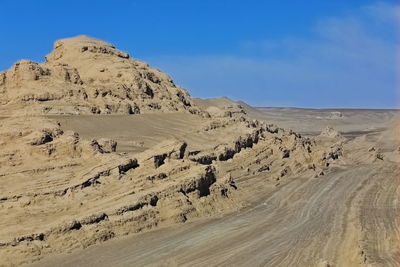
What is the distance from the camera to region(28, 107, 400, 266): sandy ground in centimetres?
1734

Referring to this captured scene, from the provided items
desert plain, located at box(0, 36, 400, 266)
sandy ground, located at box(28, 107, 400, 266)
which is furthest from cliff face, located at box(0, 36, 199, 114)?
sandy ground, located at box(28, 107, 400, 266)

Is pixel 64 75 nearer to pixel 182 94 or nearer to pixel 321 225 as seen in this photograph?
pixel 182 94

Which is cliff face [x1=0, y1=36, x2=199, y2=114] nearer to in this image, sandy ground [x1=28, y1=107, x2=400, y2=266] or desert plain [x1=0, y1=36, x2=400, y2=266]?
desert plain [x1=0, y1=36, x2=400, y2=266]

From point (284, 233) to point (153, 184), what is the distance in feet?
17.7

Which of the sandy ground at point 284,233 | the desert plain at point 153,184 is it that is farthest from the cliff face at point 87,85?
the sandy ground at point 284,233

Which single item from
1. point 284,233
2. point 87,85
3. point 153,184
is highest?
point 87,85

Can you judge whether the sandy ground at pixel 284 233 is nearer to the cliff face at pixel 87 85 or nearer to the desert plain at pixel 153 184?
the desert plain at pixel 153 184

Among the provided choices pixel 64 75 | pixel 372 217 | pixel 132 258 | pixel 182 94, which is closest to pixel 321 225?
pixel 372 217

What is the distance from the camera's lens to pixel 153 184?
22234 millimetres

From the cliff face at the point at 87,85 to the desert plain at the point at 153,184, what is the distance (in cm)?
9

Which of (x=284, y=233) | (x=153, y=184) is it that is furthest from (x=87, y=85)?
(x=284, y=233)

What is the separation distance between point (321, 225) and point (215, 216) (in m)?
4.19

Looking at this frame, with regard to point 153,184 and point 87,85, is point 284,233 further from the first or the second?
point 87,85

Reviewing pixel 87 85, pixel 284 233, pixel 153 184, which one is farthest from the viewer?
pixel 87 85
